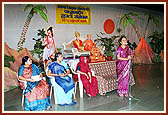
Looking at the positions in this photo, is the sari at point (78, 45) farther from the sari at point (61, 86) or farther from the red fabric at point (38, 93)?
the red fabric at point (38, 93)

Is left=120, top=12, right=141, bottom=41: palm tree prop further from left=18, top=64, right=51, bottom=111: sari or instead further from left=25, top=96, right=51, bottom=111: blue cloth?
left=25, top=96, right=51, bottom=111: blue cloth

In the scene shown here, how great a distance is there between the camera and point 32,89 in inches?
117

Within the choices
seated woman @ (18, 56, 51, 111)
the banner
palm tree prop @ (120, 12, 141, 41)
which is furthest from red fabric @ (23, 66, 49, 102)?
palm tree prop @ (120, 12, 141, 41)

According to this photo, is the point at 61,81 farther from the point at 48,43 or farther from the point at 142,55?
the point at 142,55

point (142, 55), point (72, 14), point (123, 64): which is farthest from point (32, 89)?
point (142, 55)

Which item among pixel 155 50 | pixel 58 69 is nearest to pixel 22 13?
pixel 58 69

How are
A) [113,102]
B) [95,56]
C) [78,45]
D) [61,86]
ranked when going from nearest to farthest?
[61,86] → [113,102] → [95,56] → [78,45]

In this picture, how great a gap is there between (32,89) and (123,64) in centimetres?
200

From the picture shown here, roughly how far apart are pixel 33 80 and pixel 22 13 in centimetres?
416

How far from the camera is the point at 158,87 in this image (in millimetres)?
4715

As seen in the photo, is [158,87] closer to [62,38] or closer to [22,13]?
[62,38]

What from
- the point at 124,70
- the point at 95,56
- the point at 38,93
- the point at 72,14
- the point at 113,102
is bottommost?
the point at 113,102

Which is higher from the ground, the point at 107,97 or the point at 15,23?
the point at 15,23

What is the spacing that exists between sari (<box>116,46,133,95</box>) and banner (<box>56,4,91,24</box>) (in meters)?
4.30
